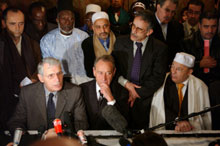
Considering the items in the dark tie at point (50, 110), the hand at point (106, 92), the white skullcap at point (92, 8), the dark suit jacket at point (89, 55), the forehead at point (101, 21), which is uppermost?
the white skullcap at point (92, 8)

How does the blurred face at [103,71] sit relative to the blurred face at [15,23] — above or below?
below

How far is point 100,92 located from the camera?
305 centimetres

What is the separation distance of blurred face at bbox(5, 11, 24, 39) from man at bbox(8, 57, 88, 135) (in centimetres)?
93

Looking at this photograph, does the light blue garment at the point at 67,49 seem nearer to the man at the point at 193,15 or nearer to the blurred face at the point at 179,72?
the blurred face at the point at 179,72

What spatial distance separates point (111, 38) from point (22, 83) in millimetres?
1394

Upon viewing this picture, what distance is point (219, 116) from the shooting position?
3.49m

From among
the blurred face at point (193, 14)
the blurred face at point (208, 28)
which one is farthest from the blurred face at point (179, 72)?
the blurred face at point (193, 14)

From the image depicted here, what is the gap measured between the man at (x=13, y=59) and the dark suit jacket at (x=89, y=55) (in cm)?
72

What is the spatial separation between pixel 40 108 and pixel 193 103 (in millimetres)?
1830

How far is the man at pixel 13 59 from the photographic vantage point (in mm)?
3412

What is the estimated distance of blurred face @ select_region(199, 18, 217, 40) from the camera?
3.64 m

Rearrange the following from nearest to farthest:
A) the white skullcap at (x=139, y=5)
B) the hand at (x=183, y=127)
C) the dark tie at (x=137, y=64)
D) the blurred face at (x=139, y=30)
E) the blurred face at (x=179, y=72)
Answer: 1. the hand at (x=183, y=127)
2. the blurred face at (x=179, y=72)
3. the blurred face at (x=139, y=30)
4. the dark tie at (x=137, y=64)
5. the white skullcap at (x=139, y=5)

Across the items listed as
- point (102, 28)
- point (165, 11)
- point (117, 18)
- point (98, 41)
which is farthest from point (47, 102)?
point (165, 11)

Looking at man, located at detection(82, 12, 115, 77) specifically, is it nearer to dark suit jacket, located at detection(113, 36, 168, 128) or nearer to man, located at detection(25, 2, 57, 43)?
dark suit jacket, located at detection(113, 36, 168, 128)
